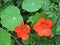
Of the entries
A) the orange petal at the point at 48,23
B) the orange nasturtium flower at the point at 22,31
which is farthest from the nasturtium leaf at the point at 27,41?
the orange petal at the point at 48,23

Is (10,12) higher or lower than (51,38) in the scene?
higher

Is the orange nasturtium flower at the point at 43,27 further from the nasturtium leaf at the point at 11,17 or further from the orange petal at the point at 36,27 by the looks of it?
the nasturtium leaf at the point at 11,17

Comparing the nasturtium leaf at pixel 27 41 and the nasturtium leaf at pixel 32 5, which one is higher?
the nasturtium leaf at pixel 32 5

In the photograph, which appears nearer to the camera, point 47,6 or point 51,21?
point 51,21

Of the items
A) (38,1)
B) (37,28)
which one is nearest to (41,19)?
(37,28)

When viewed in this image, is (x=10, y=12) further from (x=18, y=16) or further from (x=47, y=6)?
(x=47, y=6)
